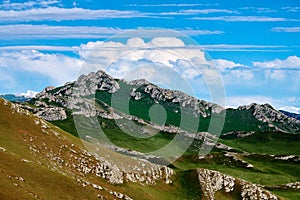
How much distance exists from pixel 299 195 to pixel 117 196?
107 metres

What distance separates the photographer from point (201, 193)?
418 feet

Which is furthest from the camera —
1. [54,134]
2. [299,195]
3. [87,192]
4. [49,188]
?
[299,195]

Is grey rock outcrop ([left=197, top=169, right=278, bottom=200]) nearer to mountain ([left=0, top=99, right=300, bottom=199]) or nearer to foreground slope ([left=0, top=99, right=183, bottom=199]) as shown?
mountain ([left=0, top=99, right=300, bottom=199])

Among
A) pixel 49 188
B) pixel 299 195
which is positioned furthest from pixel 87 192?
pixel 299 195

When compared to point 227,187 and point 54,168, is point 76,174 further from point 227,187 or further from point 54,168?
point 227,187

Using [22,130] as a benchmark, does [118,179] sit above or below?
below

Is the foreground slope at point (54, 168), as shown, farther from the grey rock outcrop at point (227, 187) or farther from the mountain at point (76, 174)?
the grey rock outcrop at point (227, 187)

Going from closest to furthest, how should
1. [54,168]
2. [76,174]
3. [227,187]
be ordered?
[54,168] → [76,174] → [227,187]

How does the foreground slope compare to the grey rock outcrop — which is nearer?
the foreground slope

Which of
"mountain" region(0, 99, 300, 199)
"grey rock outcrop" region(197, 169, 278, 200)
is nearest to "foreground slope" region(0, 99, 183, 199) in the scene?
"mountain" region(0, 99, 300, 199)

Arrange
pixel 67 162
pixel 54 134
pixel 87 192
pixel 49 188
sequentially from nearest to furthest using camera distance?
pixel 49 188, pixel 87 192, pixel 67 162, pixel 54 134

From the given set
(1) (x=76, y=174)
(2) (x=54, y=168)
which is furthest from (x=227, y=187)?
(2) (x=54, y=168)

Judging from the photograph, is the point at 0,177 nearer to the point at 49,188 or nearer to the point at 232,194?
the point at 49,188

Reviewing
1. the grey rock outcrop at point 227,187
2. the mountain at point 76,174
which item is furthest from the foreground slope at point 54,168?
the grey rock outcrop at point 227,187
